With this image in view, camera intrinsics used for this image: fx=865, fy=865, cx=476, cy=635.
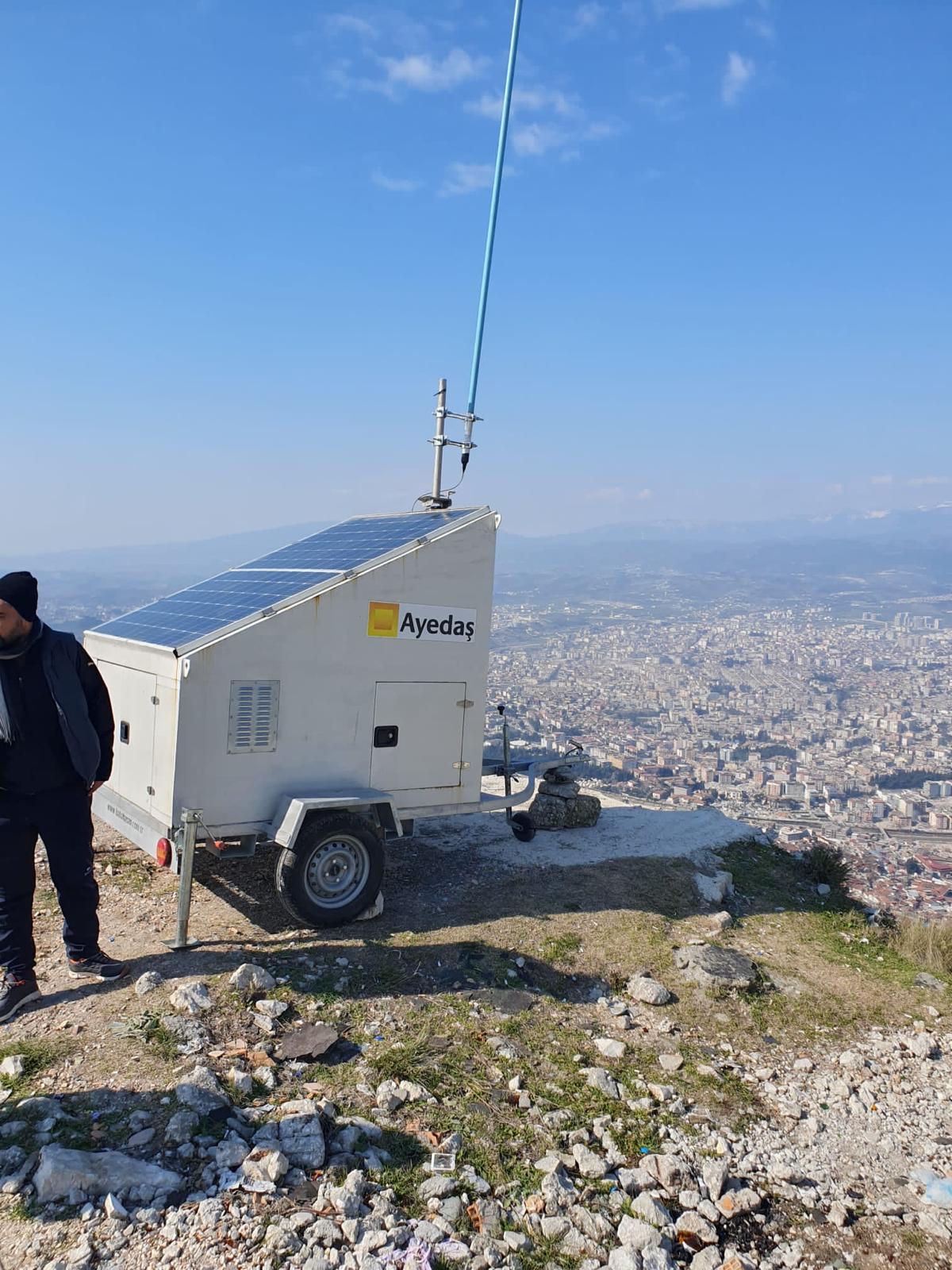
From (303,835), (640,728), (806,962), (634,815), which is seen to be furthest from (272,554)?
(640,728)

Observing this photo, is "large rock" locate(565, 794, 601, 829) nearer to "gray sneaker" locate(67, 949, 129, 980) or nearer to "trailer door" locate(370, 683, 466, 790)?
"trailer door" locate(370, 683, 466, 790)

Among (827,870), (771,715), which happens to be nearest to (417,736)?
(827,870)

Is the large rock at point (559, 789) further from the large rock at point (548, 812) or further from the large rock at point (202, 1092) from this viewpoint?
the large rock at point (202, 1092)

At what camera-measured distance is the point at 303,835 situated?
6.51 m

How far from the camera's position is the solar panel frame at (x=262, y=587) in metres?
6.45

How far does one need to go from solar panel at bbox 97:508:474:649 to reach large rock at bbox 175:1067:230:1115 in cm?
292

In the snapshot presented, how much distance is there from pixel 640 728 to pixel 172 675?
29.3 meters

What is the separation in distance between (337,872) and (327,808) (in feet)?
1.89

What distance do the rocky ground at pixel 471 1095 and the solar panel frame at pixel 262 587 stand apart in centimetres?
217

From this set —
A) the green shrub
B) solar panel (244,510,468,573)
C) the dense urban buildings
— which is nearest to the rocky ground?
the green shrub

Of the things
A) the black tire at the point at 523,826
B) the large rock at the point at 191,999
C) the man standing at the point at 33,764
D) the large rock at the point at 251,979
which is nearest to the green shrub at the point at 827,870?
the black tire at the point at 523,826

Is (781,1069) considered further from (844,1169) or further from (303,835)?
(303,835)

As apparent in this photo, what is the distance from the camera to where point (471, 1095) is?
464 cm

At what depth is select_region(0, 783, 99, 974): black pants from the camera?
5059mm
